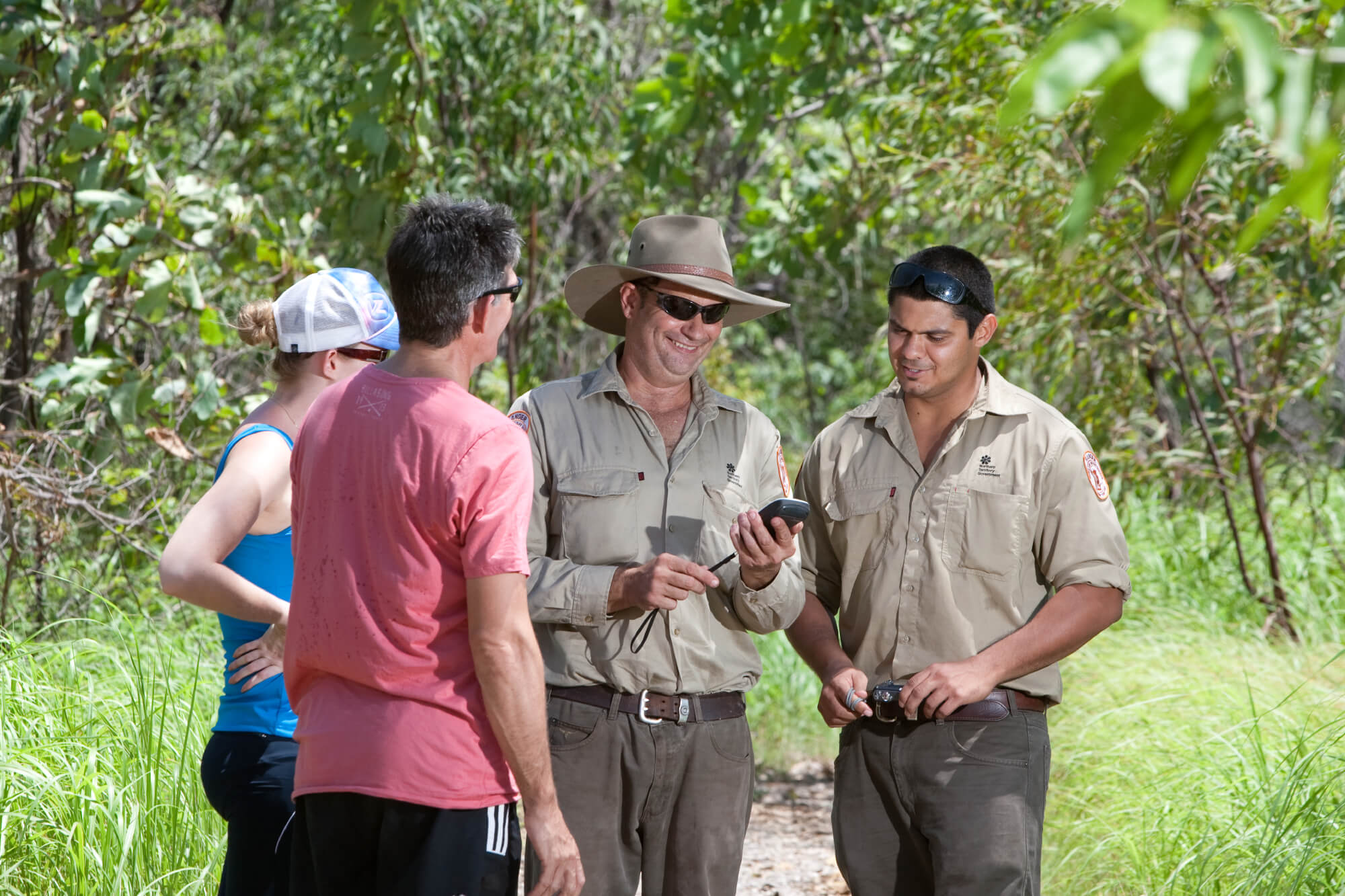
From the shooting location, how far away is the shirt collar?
3248 mm

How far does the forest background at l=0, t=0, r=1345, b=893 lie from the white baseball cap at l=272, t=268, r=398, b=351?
45.0 inches

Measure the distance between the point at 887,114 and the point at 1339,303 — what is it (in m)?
2.96

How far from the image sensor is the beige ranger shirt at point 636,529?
3.04 m

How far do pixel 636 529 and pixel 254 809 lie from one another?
1.06 meters

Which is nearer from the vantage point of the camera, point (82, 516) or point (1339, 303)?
point (82, 516)

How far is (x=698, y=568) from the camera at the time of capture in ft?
9.32

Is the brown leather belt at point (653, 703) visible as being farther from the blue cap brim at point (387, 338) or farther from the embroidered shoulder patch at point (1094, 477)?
the embroidered shoulder patch at point (1094, 477)

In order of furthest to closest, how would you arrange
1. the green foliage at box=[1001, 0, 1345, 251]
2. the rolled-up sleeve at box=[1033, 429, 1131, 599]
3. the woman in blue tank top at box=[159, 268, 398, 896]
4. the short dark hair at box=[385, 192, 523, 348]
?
the rolled-up sleeve at box=[1033, 429, 1131, 599], the woman in blue tank top at box=[159, 268, 398, 896], the short dark hair at box=[385, 192, 523, 348], the green foliage at box=[1001, 0, 1345, 251]

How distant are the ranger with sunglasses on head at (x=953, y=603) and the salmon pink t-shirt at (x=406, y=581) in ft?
3.86

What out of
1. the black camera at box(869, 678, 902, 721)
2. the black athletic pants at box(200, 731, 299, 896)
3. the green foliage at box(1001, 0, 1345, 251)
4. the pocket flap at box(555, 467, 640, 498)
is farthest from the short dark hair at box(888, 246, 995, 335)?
the green foliage at box(1001, 0, 1345, 251)

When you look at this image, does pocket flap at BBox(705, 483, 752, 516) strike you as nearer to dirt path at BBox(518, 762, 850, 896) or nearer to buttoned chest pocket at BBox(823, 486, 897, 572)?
buttoned chest pocket at BBox(823, 486, 897, 572)

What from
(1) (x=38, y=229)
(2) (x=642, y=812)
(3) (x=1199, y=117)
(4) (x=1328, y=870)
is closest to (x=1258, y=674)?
(4) (x=1328, y=870)

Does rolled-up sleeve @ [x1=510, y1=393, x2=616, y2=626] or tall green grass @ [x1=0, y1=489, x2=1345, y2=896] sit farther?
tall green grass @ [x1=0, y1=489, x2=1345, y2=896]

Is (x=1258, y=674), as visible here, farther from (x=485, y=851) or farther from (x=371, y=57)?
(x=371, y=57)
